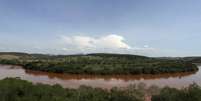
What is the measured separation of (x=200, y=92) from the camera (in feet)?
35.0

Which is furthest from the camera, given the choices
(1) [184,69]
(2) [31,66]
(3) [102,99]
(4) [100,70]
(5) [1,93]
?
(2) [31,66]

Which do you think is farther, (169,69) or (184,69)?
(184,69)

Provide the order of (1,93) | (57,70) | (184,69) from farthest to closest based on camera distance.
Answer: (184,69) < (57,70) < (1,93)

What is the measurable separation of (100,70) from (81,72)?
3.34 m

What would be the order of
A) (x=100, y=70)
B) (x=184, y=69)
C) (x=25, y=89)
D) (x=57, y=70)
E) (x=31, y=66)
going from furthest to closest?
(x=31, y=66), (x=184, y=69), (x=57, y=70), (x=100, y=70), (x=25, y=89)

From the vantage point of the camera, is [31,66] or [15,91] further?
[31,66]

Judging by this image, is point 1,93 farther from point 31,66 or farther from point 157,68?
point 31,66

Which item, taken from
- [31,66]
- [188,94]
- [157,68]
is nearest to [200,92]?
[188,94]

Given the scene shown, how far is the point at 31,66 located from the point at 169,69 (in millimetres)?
29554

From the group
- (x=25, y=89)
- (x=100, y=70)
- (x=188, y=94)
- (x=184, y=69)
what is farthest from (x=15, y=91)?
(x=184, y=69)

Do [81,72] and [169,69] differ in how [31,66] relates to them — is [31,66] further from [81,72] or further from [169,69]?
[169,69]

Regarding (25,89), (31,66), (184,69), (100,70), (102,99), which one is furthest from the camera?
(31,66)

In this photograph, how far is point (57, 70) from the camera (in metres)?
42.4

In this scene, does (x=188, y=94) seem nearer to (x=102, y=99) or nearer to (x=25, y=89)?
(x=102, y=99)
